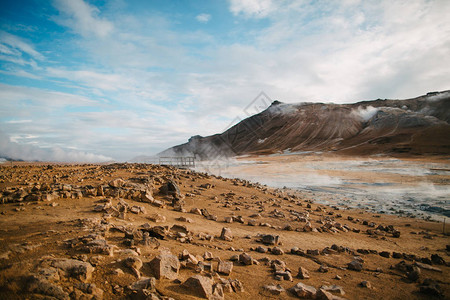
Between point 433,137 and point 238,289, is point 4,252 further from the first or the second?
point 433,137

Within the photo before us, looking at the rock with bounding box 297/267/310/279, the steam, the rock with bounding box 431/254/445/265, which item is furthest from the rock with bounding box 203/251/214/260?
the steam

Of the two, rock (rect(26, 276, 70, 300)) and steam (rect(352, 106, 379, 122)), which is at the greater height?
steam (rect(352, 106, 379, 122))

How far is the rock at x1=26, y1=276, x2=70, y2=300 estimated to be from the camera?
266 centimetres

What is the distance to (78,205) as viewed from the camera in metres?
6.52

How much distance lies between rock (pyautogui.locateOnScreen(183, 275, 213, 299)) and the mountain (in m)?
63.7

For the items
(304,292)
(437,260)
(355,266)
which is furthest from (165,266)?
(437,260)

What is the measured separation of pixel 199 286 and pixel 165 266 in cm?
66

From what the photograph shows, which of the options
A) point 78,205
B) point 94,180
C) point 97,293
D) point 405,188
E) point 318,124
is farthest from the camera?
point 318,124

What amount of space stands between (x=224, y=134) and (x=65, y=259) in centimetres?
13449

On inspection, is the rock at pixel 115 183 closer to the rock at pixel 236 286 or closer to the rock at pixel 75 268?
the rock at pixel 75 268

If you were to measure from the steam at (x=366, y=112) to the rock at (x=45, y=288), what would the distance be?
115 m

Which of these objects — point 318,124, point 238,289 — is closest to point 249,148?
point 318,124

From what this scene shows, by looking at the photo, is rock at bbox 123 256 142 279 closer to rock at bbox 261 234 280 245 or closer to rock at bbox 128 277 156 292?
rock at bbox 128 277 156 292

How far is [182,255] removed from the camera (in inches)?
169
